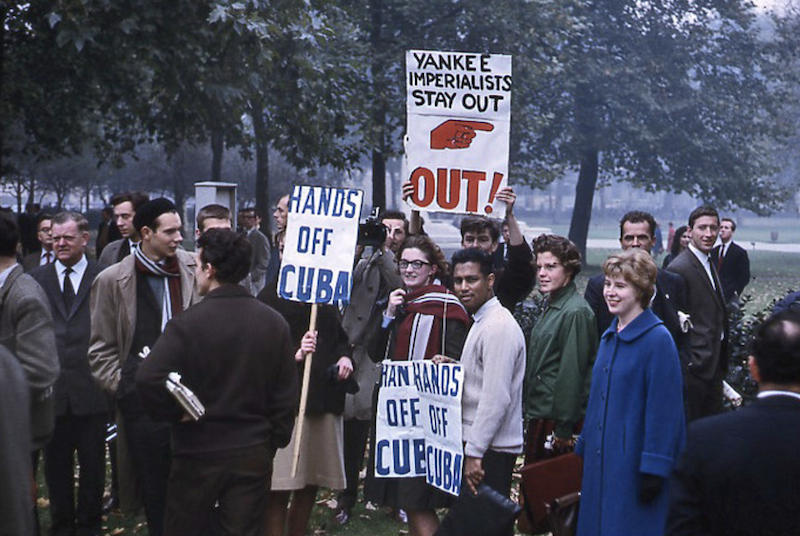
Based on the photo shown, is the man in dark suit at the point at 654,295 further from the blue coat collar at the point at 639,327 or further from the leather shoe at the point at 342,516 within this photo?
the leather shoe at the point at 342,516

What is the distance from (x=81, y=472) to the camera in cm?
764

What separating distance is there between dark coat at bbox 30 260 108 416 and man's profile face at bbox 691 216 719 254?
4210 mm

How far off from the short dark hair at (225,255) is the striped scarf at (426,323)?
1.64m

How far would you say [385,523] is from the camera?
838 centimetres

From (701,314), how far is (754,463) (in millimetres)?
4733

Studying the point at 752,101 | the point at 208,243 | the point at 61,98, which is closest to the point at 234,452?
the point at 208,243

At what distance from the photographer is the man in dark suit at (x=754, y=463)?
360 centimetres

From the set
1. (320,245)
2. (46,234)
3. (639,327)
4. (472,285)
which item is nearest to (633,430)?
(639,327)

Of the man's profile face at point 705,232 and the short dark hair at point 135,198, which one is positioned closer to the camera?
the short dark hair at point 135,198

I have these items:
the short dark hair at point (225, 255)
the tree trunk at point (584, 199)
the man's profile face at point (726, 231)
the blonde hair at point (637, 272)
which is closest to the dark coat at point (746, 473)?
the blonde hair at point (637, 272)

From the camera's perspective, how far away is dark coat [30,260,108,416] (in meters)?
7.45

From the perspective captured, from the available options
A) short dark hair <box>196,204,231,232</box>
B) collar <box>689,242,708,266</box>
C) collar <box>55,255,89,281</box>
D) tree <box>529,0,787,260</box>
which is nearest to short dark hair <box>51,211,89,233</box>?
collar <box>55,255,89,281</box>

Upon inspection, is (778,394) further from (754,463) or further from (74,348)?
(74,348)

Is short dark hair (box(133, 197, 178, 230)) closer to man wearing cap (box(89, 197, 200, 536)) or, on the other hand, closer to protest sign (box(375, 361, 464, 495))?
man wearing cap (box(89, 197, 200, 536))
